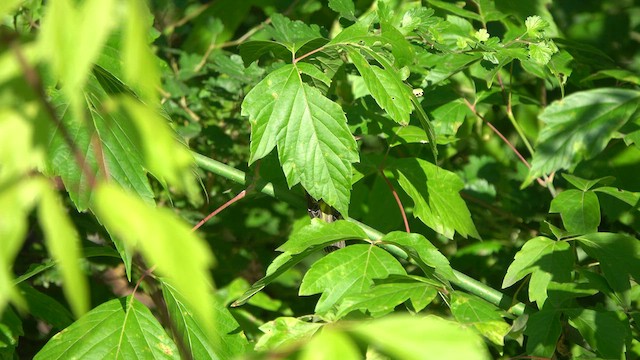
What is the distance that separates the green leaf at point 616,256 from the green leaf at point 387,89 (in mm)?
403

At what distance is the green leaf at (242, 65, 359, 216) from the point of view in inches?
51.4

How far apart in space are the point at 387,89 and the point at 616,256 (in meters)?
0.49

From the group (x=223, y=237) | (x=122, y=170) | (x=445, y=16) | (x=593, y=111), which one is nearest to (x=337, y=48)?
(x=122, y=170)

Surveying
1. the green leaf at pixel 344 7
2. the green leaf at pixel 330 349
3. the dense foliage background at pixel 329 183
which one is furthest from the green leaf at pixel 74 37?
the green leaf at pixel 344 7

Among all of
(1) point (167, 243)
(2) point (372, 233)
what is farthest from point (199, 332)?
(1) point (167, 243)

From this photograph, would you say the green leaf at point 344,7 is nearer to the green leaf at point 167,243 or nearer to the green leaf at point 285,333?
the green leaf at point 285,333

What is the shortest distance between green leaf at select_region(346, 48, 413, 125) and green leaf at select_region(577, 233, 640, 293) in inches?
15.9

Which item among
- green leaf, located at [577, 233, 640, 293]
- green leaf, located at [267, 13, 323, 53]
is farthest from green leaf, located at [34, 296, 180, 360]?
green leaf, located at [577, 233, 640, 293]

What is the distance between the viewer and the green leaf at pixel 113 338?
1.27 metres

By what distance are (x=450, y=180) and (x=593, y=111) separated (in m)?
0.32

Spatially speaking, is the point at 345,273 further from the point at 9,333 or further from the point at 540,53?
the point at 9,333

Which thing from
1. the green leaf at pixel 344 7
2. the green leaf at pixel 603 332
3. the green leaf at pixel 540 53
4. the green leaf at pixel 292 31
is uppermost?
the green leaf at pixel 344 7

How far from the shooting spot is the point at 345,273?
4.12 feet

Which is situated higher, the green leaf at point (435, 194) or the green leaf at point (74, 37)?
the green leaf at point (74, 37)
